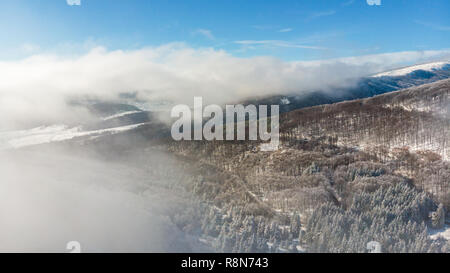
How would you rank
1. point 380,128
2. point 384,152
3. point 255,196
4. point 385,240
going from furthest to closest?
point 380,128, point 384,152, point 255,196, point 385,240

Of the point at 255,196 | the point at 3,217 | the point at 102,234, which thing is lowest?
the point at 255,196

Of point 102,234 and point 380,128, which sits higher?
point 380,128

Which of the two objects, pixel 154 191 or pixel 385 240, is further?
pixel 154 191

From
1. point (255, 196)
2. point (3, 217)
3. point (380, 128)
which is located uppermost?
point (380, 128)

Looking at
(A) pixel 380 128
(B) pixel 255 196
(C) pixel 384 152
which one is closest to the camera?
(B) pixel 255 196
